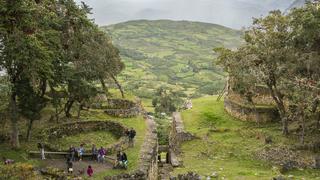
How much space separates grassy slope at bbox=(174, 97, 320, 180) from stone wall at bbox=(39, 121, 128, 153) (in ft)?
18.3

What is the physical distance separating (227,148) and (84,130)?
13.0 metres

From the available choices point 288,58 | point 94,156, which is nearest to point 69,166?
point 94,156

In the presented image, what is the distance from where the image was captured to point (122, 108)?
195ft

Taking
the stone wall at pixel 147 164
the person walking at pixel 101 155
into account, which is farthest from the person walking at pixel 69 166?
the person walking at pixel 101 155

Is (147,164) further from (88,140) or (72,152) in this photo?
(88,140)

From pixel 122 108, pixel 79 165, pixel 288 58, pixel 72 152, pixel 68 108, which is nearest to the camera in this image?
pixel 79 165

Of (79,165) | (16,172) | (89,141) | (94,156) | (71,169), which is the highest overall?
(16,172)

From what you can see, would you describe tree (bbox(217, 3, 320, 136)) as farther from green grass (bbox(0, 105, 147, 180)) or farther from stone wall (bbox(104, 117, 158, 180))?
green grass (bbox(0, 105, 147, 180))

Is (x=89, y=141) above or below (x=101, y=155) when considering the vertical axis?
above

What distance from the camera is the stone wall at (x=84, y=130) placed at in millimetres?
39844

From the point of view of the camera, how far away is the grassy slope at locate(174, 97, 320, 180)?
35531 mm

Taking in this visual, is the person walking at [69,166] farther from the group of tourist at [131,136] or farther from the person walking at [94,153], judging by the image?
the group of tourist at [131,136]

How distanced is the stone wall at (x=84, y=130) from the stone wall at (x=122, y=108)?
9575 mm

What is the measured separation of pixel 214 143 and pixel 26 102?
54.1 ft
